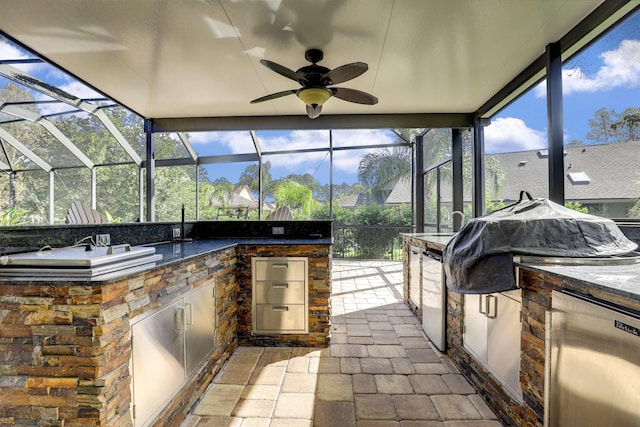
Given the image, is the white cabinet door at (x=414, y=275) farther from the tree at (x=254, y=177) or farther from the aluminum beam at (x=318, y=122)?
the tree at (x=254, y=177)

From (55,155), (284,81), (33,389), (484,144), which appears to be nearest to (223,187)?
(55,155)

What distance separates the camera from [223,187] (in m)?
6.89

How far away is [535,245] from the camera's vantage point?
159 centimetres

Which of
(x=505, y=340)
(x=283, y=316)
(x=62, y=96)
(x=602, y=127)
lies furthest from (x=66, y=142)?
(x=602, y=127)

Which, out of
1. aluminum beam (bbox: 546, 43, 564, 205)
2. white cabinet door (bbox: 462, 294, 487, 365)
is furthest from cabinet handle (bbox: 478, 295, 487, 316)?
aluminum beam (bbox: 546, 43, 564, 205)

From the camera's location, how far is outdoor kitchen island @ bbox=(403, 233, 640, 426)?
3.49 feet

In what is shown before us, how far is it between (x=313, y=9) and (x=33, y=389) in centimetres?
250

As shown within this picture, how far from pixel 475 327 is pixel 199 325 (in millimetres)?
1817

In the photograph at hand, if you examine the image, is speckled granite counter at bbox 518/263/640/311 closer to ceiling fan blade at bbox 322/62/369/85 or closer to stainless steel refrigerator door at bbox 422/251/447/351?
stainless steel refrigerator door at bbox 422/251/447/351

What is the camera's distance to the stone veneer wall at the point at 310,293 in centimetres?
275

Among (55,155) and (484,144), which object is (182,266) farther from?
(55,155)

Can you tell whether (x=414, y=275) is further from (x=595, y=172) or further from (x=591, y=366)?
(x=591, y=366)

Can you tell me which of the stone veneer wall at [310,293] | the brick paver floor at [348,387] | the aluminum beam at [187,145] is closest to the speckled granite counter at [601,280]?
the brick paver floor at [348,387]

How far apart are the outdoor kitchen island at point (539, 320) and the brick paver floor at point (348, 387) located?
182mm
